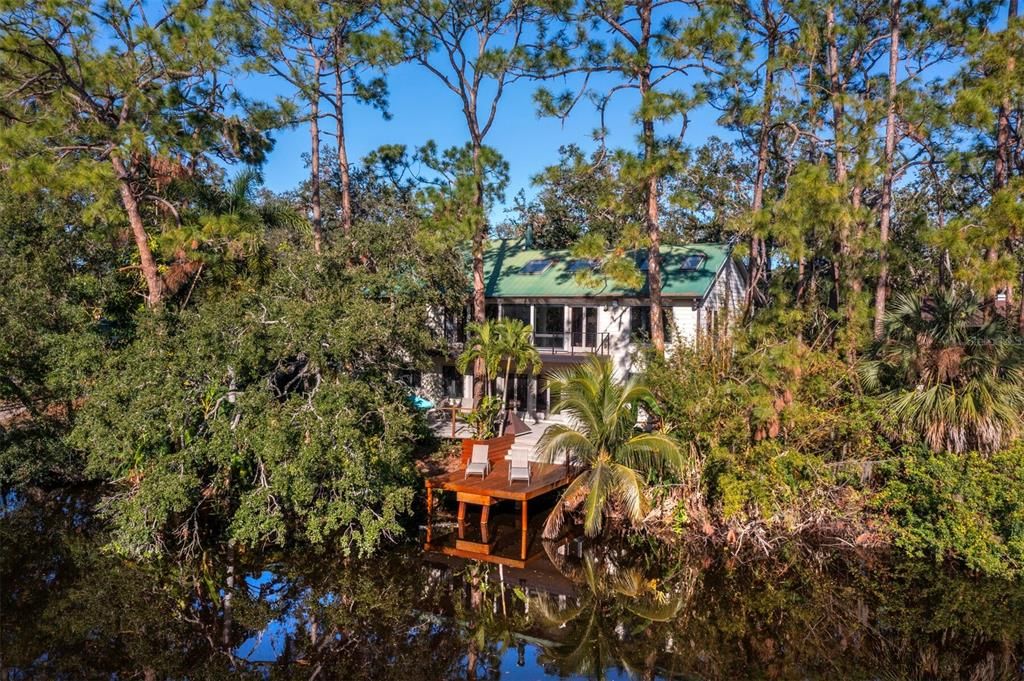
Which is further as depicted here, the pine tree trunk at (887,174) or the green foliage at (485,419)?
the green foliage at (485,419)

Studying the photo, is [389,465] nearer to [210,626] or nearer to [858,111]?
[210,626]

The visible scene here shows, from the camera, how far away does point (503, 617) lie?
9.88 m

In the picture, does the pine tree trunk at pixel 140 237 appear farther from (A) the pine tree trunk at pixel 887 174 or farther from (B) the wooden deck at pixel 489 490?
(A) the pine tree trunk at pixel 887 174

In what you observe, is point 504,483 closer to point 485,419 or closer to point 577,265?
point 485,419

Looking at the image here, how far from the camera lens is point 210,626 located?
31.4 ft

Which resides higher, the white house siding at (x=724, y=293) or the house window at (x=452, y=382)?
the white house siding at (x=724, y=293)

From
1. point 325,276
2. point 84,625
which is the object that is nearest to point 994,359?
point 325,276

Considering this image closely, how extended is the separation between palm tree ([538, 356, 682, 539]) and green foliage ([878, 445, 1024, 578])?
4165 mm

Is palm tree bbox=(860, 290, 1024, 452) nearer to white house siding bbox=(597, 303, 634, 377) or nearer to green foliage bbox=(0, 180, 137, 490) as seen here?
white house siding bbox=(597, 303, 634, 377)

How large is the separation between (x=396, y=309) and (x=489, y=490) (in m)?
4.53

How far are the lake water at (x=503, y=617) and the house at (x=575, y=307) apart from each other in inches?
327

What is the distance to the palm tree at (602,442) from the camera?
1225cm

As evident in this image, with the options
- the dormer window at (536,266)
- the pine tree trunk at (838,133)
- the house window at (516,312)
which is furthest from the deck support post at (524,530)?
the dormer window at (536,266)

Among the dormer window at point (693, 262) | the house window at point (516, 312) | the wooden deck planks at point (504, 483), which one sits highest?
the dormer window at point (693, 262)
